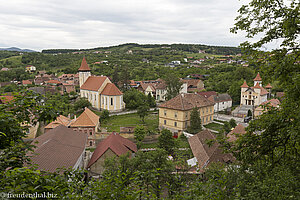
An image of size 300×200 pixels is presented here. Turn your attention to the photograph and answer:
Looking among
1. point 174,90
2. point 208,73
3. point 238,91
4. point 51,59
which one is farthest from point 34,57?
point 238,91

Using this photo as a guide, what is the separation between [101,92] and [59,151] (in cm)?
3862

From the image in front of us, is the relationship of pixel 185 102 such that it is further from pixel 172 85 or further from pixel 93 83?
pixel 93 83

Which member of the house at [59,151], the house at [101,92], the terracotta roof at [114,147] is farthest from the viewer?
the house at [101,92]

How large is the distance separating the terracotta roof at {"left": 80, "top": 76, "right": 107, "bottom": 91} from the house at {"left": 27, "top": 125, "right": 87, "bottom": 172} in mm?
32805

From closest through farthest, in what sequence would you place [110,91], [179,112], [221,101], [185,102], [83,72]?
[179,112] → [185,102] → [110,91] → [221,101] → [83,72]

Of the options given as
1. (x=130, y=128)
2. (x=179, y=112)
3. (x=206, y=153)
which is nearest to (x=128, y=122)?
(x=130, y=128)

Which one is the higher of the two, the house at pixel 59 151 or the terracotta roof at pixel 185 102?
the terracotta roof at pixel 185 102

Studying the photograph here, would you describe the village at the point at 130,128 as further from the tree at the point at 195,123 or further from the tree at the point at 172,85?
the tree at the point at 172,85

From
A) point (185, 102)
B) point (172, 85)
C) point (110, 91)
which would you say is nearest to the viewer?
point (185, 102)

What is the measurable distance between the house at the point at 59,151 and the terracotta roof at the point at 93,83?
3281 cm

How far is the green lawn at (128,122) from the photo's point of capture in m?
42.1

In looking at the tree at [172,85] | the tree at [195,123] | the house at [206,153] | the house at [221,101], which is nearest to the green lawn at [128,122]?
the tree at [195,123]

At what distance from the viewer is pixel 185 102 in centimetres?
4031

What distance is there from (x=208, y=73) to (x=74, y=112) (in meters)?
67.3
